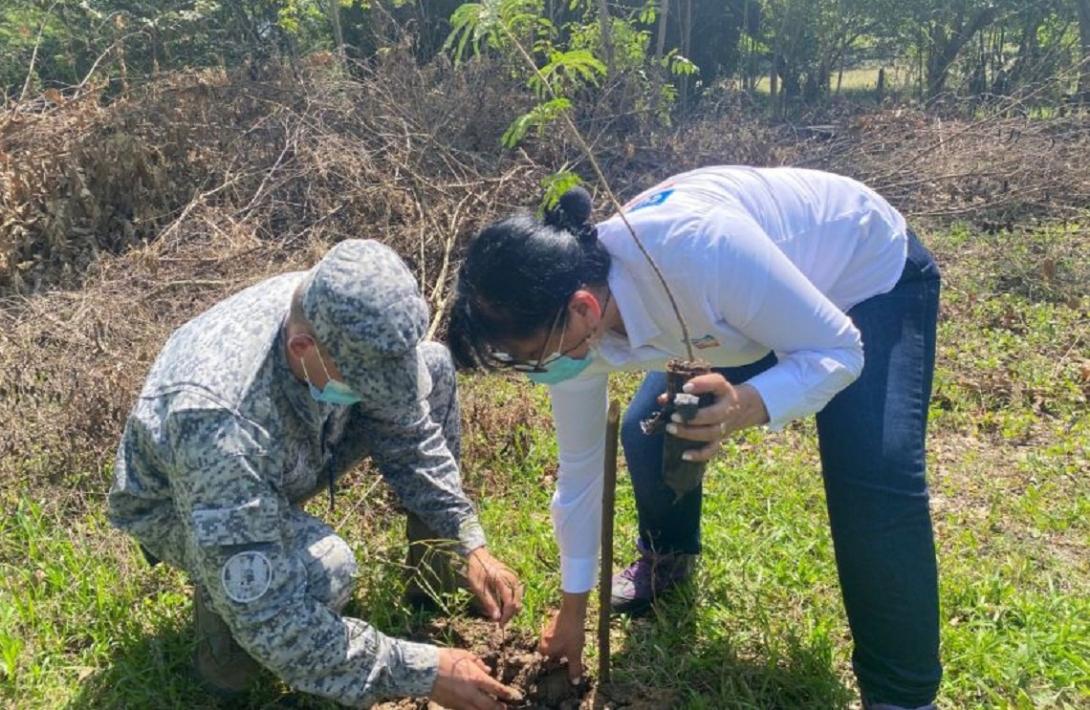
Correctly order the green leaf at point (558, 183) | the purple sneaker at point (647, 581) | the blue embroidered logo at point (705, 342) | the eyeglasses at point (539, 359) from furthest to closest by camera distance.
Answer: the purple sneaker at point (647, 581), the blue embroidered logo at point (705, 342), the eyeglasses at point (539, 359), the green leaf at point (558, 183)

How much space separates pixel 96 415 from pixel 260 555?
1.99 meters

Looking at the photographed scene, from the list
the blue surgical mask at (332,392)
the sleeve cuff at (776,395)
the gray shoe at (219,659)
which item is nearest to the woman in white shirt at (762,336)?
the sleeve cuff at (776,395)

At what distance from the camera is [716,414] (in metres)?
1.68

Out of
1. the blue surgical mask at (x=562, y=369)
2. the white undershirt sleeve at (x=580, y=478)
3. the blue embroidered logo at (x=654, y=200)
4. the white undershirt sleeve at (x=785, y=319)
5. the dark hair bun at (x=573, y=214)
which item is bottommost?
the white undershirt sleeve at (x=580, y=478)

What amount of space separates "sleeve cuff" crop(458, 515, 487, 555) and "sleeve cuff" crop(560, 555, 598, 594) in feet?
1.00

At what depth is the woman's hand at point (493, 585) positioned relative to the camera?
7.72 ft

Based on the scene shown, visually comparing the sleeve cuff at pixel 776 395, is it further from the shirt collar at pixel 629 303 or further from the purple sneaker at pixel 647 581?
the purple sneaker at pixel 647 581

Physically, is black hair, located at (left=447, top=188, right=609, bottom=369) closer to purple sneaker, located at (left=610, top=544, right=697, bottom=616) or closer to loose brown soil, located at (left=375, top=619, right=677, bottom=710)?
loose brown soil, located at (left=375, top=619, right=677, bottom=710)

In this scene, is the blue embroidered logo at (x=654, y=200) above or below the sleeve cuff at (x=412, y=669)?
above

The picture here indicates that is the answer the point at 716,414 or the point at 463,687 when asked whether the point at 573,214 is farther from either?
the point at 463,687

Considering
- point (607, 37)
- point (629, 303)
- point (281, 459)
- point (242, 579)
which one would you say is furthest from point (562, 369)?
point (607, 37)

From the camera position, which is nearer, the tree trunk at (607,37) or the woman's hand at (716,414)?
the woman's hand at (716,414)

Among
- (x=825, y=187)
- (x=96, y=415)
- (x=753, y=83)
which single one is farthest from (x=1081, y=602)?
(x=753, y=83)

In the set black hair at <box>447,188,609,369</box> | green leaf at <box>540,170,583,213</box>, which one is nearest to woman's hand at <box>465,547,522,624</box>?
black hair at <box>447,188,609,369</box>
